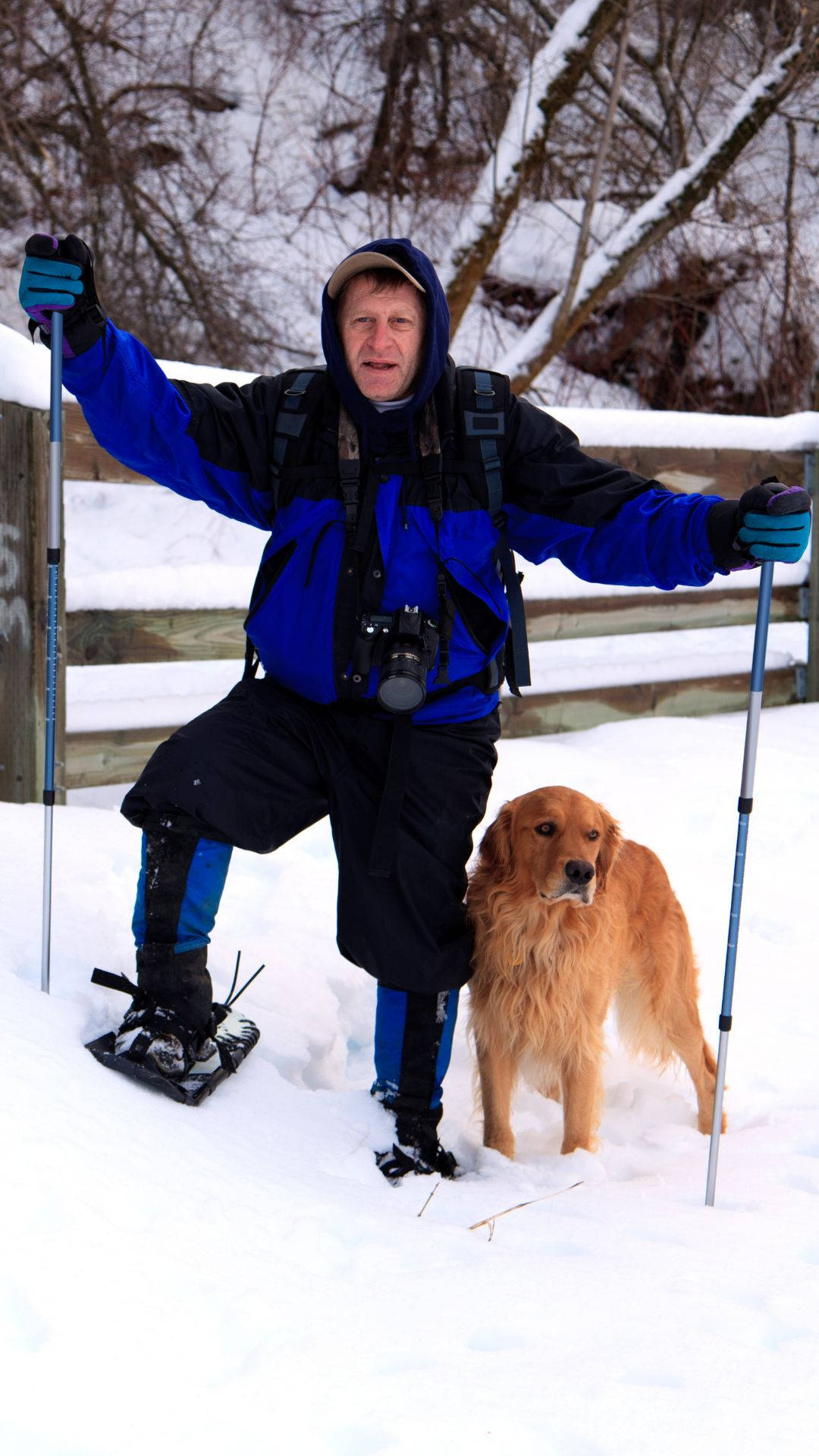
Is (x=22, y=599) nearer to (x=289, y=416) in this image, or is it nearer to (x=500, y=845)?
(x=289, y=416)

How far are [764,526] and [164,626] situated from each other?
2.81 meters

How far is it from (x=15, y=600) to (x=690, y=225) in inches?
313

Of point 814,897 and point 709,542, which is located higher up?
point 709,542

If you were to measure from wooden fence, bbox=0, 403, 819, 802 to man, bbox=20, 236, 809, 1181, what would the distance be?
4.98 feet

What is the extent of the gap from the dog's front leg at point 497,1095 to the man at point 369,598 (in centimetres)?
19

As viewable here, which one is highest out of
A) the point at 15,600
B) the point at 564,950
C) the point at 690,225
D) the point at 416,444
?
the point at 690,225

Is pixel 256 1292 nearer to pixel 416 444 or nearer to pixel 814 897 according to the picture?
pixel 416 444

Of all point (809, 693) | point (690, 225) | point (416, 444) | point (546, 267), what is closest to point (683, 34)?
point (690, 225)

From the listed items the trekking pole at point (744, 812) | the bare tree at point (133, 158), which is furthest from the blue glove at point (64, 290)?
the bare tree at point (133, 158)

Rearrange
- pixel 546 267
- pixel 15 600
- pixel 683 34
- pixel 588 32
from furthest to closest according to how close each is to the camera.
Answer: pixel 546 267 < pixel 683 34 < pixel 588 32 < pixel 15 600

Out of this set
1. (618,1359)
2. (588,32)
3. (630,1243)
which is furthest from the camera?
(588,32)

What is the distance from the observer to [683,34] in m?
9.34

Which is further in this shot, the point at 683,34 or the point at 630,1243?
the point at 683,34

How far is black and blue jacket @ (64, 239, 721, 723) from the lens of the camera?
8.74 feet
